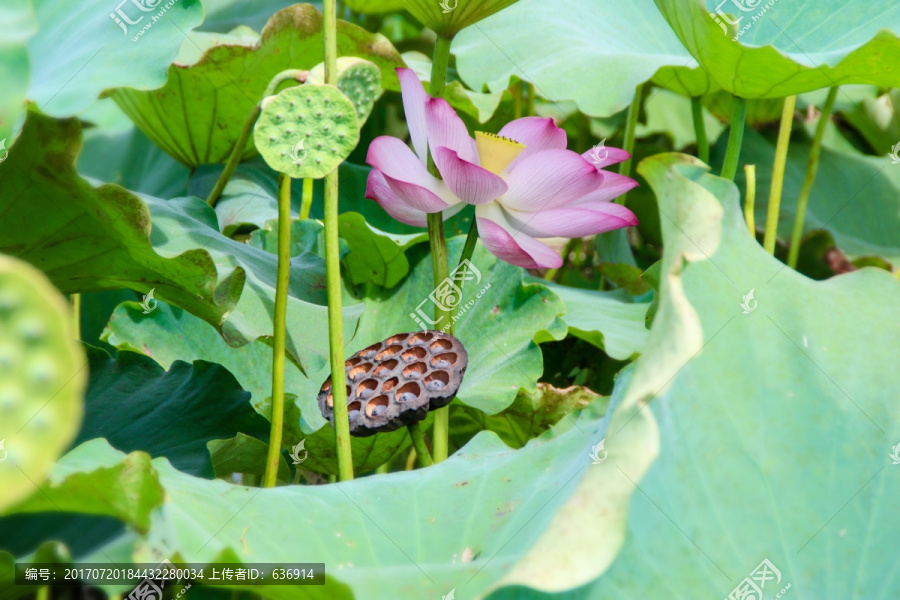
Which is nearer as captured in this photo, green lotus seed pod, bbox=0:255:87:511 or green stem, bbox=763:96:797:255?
green lotus seed pod, bbox=0:255:87:511

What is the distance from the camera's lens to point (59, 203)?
2.16ft

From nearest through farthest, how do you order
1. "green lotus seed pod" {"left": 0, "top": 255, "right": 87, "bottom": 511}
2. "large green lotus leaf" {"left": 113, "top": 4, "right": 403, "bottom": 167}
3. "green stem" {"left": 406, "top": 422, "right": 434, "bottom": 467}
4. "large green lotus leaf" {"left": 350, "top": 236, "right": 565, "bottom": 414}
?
"green lotus seed pod" {"left": 0, "top": 255, "right": 87, "bottom": 511}
"green stem" {"left": 406, "top": 422, "right": 434, "bottom": 467}
"large green lotus leaf" {"left": 350, "top": 236, "right": 565, "bottom": 414}
"large green lotus leaf" {"left": 113, "top": 4, "right": 403, "bottom": 167}

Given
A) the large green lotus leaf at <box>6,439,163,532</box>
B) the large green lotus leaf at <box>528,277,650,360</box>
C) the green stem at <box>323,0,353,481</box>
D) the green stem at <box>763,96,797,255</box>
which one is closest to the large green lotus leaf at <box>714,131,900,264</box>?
the green stem at <box>763,96,797,255</box>

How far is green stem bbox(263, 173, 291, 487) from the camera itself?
1.92 ft

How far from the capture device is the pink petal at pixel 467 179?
59cm

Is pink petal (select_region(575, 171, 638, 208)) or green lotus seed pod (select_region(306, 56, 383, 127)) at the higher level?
green lotus seed pod (select_region(306, 56, 383, 127))

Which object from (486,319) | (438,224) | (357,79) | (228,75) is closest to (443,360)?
(438,224)

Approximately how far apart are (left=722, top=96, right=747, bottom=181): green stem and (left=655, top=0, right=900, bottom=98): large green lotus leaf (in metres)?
0.02

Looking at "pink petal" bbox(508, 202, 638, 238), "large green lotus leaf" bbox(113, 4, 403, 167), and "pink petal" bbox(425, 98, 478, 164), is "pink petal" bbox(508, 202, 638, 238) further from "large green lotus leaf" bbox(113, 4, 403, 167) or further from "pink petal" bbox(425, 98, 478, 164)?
"large green lotus leaf" bbox(113, 4, 403, 167)

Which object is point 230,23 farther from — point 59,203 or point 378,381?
point 378,381

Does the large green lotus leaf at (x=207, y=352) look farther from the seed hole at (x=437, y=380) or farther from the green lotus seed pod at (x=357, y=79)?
the green lotus seed pod at (x=357, y=79)

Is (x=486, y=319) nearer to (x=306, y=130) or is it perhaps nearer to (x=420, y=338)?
(x=420, y=338)

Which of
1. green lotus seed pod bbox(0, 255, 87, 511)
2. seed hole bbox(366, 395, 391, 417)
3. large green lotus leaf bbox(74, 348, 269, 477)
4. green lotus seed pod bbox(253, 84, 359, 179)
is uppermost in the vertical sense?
green lotus seed pod bbox(0, 255, 87, 511)

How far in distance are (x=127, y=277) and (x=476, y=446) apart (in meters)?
0.38
